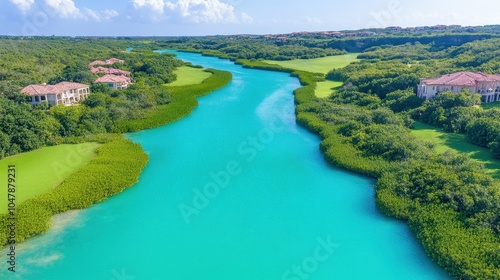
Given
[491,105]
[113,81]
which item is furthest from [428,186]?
[113,81]

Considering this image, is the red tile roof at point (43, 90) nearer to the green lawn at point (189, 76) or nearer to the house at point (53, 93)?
the house at point (53, 93)

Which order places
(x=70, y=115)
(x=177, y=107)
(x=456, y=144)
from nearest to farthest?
(x=456, y=144)
(x=70, y=115)
(x=177, y=107)

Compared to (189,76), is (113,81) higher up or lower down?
higher up

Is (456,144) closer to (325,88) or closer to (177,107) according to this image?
(325,88)

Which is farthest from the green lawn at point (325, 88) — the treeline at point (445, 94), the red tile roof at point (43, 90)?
the red tile roof at point (43, 90)

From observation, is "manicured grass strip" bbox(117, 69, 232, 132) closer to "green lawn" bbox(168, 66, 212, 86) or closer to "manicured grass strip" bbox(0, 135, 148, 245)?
"green lawn" bbox(168, 66, 212, 86)

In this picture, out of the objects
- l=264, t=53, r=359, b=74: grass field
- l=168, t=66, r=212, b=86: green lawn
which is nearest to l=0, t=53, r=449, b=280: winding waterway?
l=168, t=66, r=212, b=86: green lawn
